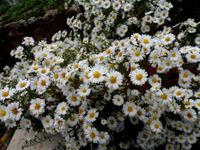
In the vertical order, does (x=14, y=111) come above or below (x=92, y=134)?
above

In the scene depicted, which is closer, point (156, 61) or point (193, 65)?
point (156, 61)

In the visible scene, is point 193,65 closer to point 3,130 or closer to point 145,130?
point 145,130

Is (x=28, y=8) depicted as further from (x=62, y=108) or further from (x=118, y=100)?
(x=118, y=100)

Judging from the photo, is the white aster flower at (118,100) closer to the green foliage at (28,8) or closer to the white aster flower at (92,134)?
the white aster flower at (92,134)

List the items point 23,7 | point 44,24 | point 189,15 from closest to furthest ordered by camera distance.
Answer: point 189,15 → point 44,24 → point 23,7

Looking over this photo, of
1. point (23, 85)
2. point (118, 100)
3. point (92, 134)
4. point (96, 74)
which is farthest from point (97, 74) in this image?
point (23, 85)

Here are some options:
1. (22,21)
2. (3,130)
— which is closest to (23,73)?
(3,130)

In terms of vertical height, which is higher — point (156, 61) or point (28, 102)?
point (156, 61)

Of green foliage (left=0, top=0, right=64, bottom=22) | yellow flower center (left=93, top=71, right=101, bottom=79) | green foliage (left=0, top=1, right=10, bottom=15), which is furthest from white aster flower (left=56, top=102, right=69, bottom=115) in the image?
green foliage (left=0, top=1, right=10, bottom=15)
